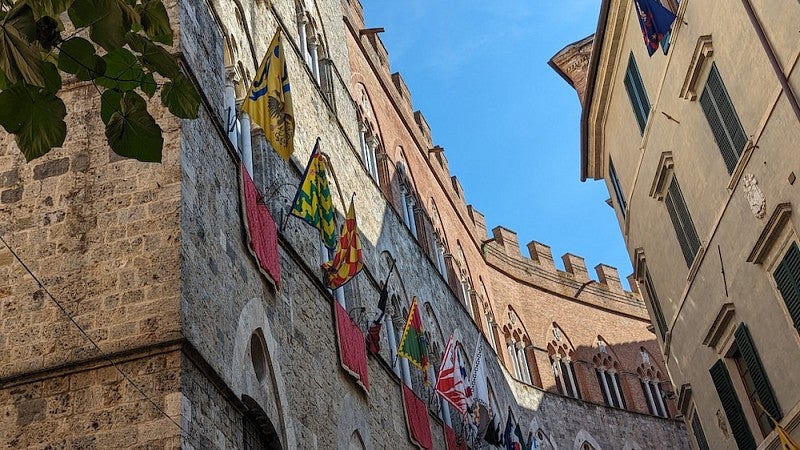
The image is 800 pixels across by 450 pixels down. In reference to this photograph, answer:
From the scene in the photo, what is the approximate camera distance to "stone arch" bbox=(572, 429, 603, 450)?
2236 cm

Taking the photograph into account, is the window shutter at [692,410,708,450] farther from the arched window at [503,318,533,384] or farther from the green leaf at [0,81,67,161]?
the green leaf at [0,81,67,161]

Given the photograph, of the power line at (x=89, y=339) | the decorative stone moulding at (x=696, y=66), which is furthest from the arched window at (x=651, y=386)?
the power line at (x=89, y=339)

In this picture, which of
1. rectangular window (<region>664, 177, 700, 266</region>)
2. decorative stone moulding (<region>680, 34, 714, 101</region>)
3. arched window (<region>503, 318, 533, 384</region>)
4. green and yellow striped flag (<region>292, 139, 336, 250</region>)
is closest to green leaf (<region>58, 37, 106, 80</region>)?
green and yellow striped flag (<region>292, 139, 336, 250</region>)

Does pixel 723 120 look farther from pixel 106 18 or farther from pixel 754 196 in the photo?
pixel 106 18

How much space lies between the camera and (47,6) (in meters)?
3.34

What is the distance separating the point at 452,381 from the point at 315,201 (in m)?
4.33

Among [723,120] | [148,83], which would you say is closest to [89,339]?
[148,83]

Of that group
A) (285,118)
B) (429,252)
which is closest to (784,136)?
(285,118)

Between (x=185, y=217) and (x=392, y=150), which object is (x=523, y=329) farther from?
(x=185, y=217)

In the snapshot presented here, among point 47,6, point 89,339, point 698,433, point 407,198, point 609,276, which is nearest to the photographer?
point 47,6

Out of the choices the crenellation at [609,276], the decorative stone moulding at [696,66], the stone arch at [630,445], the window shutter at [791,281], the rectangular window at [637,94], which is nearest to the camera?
the window shutter at [791,281]

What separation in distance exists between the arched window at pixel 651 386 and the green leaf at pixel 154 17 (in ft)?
74.9

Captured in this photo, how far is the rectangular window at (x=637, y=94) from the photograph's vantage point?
12.3 metres

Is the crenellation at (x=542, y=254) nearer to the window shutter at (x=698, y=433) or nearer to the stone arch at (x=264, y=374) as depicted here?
the window shutter at (x=698, y=433)
